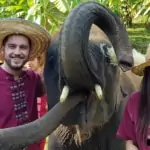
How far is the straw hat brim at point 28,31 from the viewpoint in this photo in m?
2.85

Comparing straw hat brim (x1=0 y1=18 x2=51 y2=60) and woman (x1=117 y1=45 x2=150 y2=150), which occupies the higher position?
straw hat brim (x1=0 y1=18 x2=51 y2=60)

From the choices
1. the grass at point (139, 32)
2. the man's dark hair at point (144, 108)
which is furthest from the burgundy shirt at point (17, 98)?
the grass at point (139, 32)

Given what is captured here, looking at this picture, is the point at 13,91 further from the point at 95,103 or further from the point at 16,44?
the point at 95,103

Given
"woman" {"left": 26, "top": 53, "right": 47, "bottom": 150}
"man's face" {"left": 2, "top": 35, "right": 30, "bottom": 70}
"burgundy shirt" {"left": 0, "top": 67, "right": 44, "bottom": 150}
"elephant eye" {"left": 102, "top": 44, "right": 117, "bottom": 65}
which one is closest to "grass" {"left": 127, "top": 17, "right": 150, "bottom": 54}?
"woman" {"left": 26, "top": 53, "right": 47, "bottom": 150}

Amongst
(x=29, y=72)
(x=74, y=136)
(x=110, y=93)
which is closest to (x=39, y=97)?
(x=29, y=72)

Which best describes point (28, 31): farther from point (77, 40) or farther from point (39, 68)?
point (77, 40)

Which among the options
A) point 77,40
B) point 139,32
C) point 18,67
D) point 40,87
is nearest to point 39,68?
point 40,87

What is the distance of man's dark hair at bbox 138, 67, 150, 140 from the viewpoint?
238cm

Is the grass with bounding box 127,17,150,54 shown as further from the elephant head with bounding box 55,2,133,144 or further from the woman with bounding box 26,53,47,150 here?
the elephant head with bounding box 55,2,133,144

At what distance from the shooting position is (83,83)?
233 cm

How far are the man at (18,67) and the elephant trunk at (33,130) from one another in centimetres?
61

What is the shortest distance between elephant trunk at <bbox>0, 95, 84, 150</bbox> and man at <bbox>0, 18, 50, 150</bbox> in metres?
0.61

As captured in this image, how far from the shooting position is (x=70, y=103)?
7.81ft

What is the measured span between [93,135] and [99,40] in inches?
26.9
